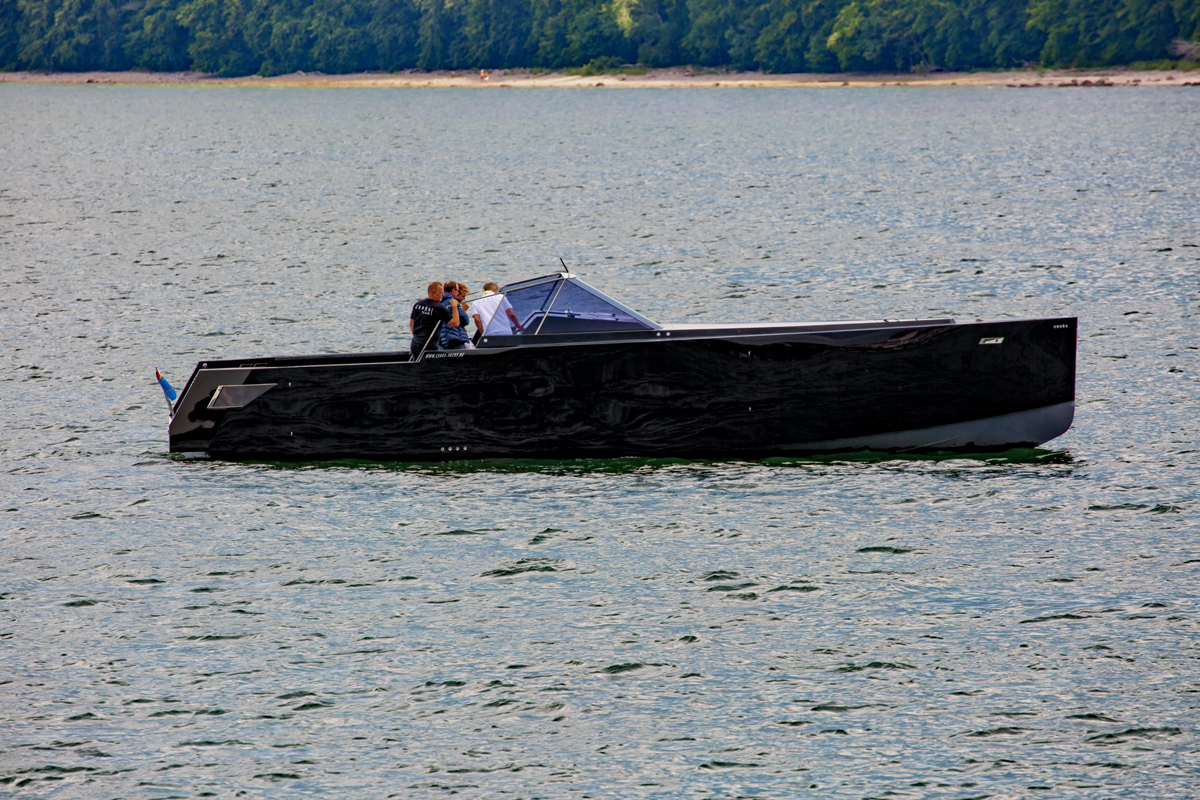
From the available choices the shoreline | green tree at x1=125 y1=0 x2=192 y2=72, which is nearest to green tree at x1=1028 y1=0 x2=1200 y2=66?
the shoreline

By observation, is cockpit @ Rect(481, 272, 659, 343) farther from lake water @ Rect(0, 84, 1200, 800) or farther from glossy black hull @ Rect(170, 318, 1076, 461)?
lake water @ Rect(0, 84, 1200, 800)

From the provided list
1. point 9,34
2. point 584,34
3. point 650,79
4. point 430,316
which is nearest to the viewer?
point 430,316

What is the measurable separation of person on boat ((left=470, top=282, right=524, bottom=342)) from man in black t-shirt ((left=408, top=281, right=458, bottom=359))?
27 cm

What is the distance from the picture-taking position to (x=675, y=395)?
53.8ft

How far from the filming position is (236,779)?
9445 millimetres

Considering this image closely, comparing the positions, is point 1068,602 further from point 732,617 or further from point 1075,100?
point 1075,100

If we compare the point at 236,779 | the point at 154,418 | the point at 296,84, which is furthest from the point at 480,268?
the point at 296,84

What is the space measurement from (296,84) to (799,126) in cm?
8764

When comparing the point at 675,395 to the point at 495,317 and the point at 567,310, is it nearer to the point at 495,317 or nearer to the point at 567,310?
the point at 567,310

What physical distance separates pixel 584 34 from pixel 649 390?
145 metres

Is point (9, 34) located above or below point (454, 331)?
above

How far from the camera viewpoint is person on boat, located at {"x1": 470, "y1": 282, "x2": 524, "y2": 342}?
16.3 metres

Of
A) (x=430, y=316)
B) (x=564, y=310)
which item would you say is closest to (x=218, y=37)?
(x=430, y=316)

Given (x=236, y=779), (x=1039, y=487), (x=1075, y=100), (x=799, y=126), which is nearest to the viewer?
(x=236, y=779)
